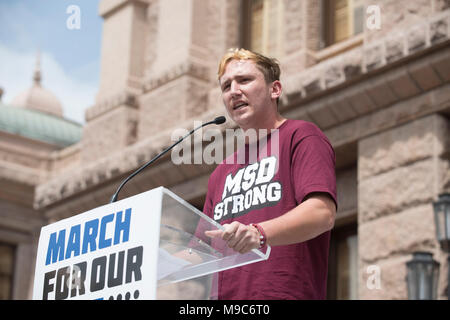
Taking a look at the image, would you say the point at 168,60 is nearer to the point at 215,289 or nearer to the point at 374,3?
the point at 374,3

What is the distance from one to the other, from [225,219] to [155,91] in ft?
28.3

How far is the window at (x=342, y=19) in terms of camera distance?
10.2 metres

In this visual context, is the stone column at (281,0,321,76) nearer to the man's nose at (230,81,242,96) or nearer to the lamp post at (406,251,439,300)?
the lamp post at (406,251,439,300)

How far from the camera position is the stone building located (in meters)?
8.45

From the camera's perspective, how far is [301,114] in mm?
9656

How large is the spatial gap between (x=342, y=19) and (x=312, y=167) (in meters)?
7.57

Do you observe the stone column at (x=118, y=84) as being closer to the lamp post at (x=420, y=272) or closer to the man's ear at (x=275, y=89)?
the lamp post at (x=420, y=272)

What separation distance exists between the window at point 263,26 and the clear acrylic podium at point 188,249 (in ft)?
26.2

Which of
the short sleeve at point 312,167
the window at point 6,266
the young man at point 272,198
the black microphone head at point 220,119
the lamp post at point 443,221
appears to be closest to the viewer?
the young man at point 272,198

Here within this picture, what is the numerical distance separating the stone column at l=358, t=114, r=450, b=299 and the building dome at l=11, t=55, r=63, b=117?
1187cm

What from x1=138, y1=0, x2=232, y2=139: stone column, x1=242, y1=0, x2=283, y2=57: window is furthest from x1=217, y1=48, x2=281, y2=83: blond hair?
x1=138, y1=0, x2=232, y2=139: stone column

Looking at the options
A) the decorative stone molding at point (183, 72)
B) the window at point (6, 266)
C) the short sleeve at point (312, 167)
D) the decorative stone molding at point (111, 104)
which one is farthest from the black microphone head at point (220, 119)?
the window at point (6, 266)

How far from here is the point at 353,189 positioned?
9797mm

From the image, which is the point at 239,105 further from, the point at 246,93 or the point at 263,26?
the point at 263,26
